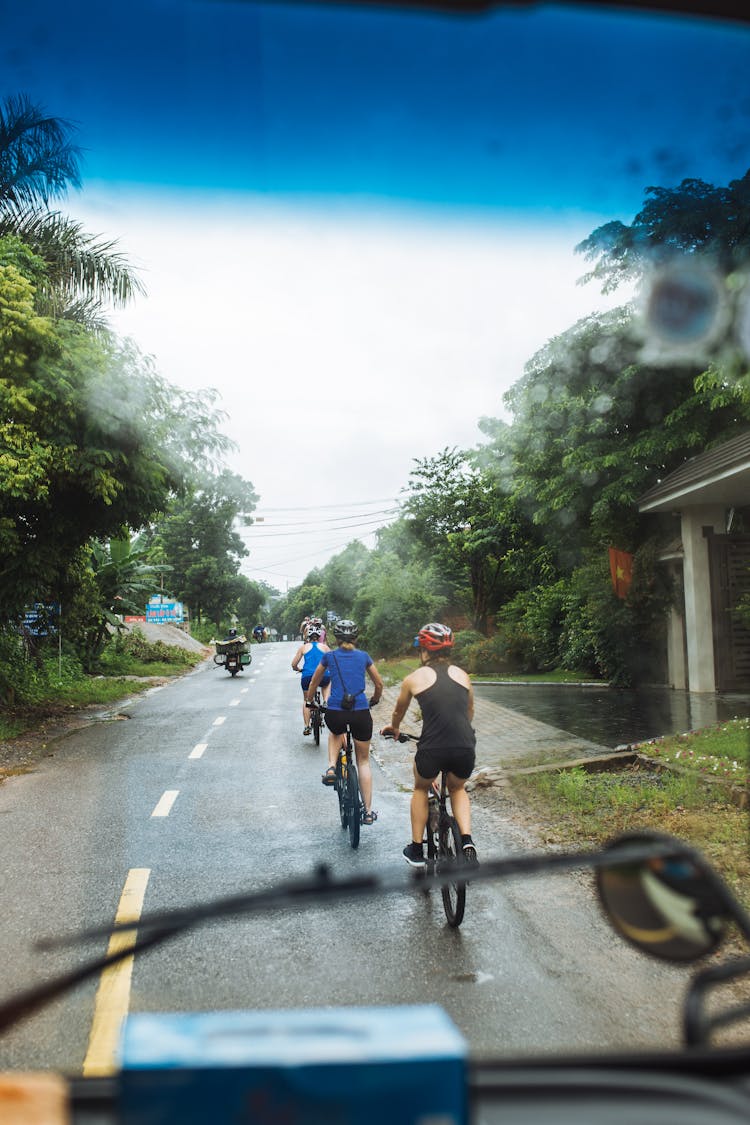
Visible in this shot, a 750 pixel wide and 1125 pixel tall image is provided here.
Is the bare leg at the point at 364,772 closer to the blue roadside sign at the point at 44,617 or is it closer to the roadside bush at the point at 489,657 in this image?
the blue roadside sign at the point at 44,617

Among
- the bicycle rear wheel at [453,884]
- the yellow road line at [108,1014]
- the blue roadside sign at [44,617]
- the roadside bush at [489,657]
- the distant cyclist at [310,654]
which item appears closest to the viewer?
the yellow road line at [108,1014]

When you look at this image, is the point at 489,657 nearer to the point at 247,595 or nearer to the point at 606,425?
the point at 606,425

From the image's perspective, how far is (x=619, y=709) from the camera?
1594cm

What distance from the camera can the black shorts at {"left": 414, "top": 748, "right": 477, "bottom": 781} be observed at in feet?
18.8

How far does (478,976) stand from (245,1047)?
3.80 meters

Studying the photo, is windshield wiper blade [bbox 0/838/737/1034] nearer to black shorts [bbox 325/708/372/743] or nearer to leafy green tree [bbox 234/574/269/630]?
black shorts [bbox 325/708/372/743]

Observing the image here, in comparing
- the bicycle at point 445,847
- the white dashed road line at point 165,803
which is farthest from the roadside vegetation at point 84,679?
the bicycle at point 445,847

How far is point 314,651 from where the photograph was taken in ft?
38.9

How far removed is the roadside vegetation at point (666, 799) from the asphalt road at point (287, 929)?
0.60 m

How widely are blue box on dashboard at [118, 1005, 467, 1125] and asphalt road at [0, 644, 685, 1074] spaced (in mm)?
2030

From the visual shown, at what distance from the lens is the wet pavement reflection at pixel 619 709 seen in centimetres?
1290

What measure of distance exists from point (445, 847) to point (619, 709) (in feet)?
35.5

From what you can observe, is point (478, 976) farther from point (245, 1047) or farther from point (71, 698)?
point (71, 698)

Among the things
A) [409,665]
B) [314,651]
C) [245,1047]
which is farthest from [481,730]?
[409,665]
